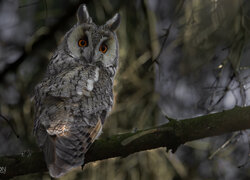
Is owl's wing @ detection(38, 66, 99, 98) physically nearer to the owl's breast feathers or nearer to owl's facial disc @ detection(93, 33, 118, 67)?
the owl's breast feathers

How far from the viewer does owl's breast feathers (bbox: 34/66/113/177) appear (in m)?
2.23

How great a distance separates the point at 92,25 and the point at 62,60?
46 centimetres

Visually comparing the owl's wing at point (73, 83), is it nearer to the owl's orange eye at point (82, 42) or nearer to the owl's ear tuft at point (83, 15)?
the owl's orange eye at point (82, 42)

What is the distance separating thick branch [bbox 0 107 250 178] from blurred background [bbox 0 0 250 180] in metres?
0.87

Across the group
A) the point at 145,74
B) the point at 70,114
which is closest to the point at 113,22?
the point at 145,74

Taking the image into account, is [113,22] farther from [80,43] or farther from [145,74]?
[145,74]

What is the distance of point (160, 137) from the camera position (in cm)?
242

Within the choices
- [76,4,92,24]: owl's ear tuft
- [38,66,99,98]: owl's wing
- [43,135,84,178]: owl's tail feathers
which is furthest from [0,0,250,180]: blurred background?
[43,135,84,178]: owl's tail feathers

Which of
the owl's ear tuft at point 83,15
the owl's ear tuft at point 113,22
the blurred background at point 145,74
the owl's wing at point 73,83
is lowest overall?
the blurred background at point 145,74

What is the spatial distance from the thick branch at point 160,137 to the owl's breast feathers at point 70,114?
152 mm

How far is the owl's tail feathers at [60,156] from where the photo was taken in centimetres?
213

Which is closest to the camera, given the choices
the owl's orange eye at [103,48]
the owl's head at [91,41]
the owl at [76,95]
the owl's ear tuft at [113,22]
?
the owl at [76,95]

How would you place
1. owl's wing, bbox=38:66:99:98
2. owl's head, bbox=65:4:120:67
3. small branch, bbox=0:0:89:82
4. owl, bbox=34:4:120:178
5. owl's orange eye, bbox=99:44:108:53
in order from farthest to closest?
small branch, bbox=0:0:89:82 → owl's orange eye, bbox=99:44:108:53 → owl's head, bbox=65:4:120:67 → owl's wing, bbox=38:66:99:98 → owl, bbox=34:4:120:178

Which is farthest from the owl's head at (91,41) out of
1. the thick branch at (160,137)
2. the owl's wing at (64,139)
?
the thick branch at (160,137)
